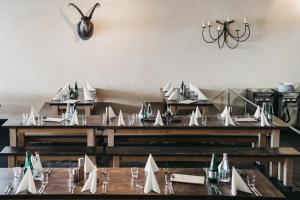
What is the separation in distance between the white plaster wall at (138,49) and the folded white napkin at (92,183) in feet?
17.8

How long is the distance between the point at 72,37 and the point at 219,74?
3.04 metres

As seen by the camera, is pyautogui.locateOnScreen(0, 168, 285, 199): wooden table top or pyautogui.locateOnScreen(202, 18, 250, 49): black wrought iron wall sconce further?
pyautogui.locateOnScreen(202, 18, 250, 49): black wrought iron wall sconce

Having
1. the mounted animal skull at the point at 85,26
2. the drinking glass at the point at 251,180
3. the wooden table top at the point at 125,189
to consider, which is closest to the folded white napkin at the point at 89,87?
the mounted animal skull at the point at 85,26

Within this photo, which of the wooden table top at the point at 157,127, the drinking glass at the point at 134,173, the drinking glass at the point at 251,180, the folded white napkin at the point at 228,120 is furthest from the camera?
the folded white napkin at the point at 228,120

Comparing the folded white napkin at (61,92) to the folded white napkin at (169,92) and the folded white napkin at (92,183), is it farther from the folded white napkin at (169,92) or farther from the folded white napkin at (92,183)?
the folded white napkin at (92,183)

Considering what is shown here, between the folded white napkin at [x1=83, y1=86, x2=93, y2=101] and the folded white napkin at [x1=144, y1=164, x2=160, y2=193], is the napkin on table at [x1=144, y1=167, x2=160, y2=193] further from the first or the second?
the folded white napkin at [x1=83, y1=86, x2=93, y2=101]

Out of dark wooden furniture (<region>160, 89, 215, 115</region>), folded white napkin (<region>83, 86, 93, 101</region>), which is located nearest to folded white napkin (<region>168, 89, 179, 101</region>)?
dark wooden furniture (<region>160, 89, 215, 115</region>)

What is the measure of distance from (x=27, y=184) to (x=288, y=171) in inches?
141

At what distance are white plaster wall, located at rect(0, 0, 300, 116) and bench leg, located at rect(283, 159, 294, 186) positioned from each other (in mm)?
3563

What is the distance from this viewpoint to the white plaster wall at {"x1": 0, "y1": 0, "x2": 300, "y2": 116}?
933 cm

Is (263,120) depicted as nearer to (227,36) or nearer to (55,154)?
(55,154)

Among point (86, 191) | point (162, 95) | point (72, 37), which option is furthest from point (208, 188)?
point (72, 37)

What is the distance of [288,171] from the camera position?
6.26 metres

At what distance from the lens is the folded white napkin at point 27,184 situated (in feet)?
13.5
